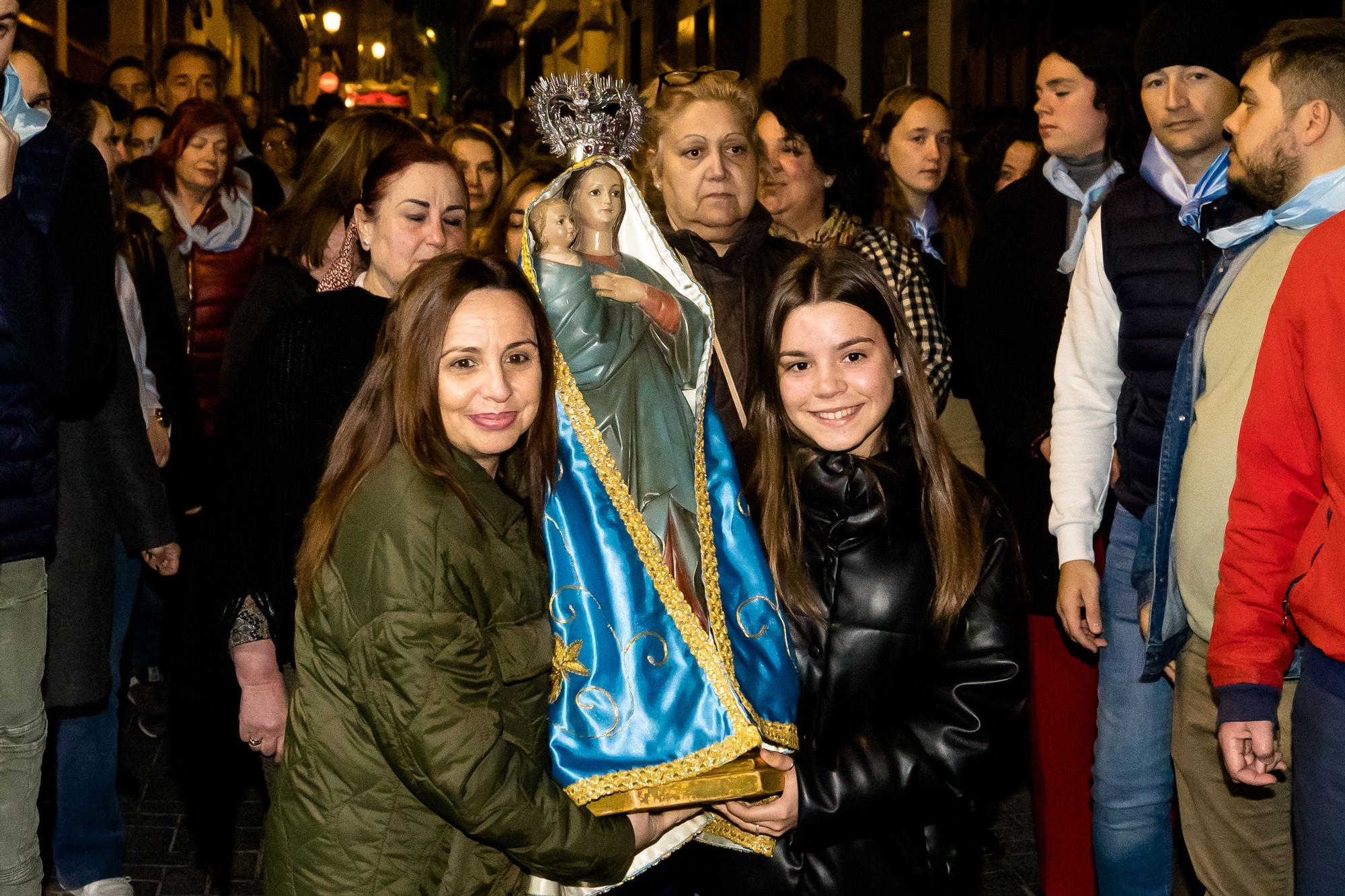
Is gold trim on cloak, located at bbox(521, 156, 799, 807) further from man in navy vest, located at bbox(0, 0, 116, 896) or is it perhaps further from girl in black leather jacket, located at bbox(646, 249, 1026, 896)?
man in navy vest, located at bbox(0, 0, 116, 896)

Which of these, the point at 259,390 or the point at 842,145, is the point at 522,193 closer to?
the point at 842,145

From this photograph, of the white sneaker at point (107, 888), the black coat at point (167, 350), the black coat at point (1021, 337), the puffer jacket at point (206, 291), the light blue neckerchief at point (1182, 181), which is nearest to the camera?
the light blue neckerchief at point (1182, 181)

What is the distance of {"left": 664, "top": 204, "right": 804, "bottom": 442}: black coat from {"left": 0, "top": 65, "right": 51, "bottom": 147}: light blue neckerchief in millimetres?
1328

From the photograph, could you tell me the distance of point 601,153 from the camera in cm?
247

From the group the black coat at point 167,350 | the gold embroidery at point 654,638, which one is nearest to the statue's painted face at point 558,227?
the gold embroidery at point 654,638

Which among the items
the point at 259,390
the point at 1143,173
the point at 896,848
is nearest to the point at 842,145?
the point at 1143,173

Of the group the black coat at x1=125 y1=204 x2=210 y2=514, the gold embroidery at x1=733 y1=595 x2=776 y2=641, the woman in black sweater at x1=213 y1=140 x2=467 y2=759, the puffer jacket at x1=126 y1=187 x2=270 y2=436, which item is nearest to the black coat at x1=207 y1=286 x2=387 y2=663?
the woman in black sweater at x1=213 y1=140 x2=467 y2=759

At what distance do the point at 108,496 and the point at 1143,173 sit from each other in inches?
99.8

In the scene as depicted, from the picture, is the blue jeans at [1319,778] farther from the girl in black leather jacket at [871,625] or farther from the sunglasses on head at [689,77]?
the sunglasses on head at [689,77]

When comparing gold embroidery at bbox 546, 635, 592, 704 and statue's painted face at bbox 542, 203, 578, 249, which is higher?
statue's painted face at bbox 542, 203, 578, 249

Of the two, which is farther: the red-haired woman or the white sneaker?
the red-haired woman

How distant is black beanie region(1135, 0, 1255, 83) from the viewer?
3201mm

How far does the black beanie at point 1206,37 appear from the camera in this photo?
3.20 meters

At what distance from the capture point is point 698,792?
2240 mm
